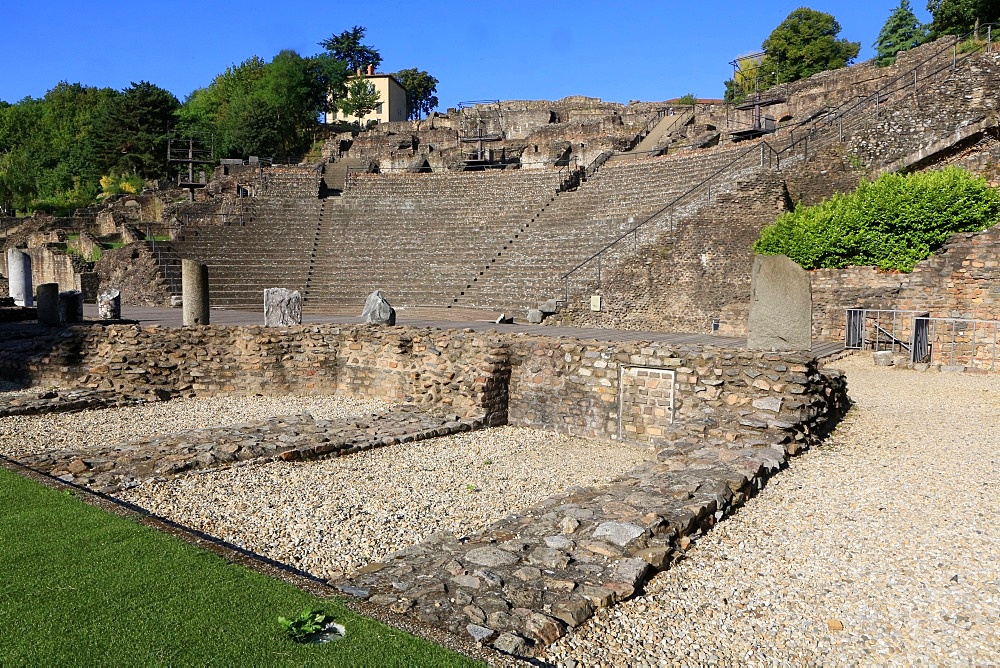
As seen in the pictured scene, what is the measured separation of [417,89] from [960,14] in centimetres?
5318

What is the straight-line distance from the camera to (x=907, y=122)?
20031mm

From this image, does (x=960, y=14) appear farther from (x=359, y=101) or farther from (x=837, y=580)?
(x=359, y=101)

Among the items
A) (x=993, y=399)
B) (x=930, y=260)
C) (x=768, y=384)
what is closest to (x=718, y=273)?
(x=930, y=260)

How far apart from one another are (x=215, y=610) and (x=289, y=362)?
999 centimetres

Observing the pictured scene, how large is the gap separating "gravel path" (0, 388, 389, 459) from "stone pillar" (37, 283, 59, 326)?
3.64 metres

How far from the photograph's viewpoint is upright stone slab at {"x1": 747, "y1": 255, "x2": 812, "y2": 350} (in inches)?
383

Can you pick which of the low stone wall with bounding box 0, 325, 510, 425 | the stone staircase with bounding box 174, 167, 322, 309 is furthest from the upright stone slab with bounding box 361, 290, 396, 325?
the stone staircase with bounding box 174, 167, 322, 309

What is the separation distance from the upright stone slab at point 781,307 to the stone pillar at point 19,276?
21.0 metres

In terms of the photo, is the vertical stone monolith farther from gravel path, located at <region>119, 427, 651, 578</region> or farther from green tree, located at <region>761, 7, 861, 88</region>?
green tree, located at <region>761, 7, 861, 88</region>

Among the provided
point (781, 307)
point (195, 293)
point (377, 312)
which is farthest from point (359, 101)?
point (781, 307)

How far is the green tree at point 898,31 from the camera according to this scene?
1813 inches

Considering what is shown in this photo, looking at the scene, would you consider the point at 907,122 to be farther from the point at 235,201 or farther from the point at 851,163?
the point at 235,201

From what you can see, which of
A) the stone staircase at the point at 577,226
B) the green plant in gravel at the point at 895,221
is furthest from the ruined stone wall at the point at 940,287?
the stone staircase at the point at 577,226

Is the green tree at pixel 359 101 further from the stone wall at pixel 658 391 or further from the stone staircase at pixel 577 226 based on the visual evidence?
the stone wall at pixel 658 391
